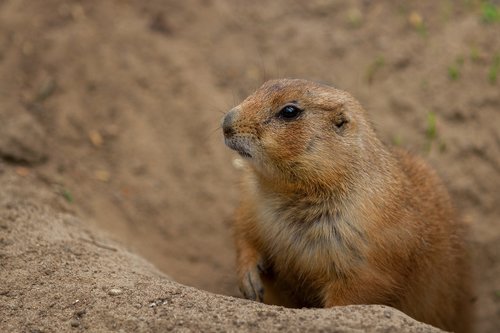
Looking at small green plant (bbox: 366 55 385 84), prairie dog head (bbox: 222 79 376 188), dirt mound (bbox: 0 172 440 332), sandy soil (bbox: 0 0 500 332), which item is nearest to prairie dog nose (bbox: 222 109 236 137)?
prairie dog head (bbox: 222 79 376 188)

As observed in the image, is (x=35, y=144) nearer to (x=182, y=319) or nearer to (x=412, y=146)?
(x=182, y=319)

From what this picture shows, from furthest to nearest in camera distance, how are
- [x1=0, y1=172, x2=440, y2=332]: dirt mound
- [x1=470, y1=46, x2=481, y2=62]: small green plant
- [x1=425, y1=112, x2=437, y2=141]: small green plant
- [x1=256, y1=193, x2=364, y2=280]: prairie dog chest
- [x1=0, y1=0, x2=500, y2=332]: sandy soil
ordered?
[x1=470, y1=46, x2=481, y2=62]: small green plant < [x1=425, y1=112, x2=437, y2=141]: small green plant < [x1=0, y1=0, x2=500, y2=332]: sandy soil < [x1=256, y1=193, x2=364, y2=280]: prairie dog chest < [x1=0, y1=172, x2=440, y2=332]: dirt mound

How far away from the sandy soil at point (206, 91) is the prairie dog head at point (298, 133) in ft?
9.32

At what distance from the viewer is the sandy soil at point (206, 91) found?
804 cm

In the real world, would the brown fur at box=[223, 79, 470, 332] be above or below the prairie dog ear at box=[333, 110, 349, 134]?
below

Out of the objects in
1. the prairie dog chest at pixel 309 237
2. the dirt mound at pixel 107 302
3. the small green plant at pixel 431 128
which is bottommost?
the dirt mound at pixel 107 302

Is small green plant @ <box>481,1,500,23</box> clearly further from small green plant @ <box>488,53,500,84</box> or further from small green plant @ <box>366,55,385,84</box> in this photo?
small green plant @ <box>366,55,385,84</box>

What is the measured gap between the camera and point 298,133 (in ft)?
17.0

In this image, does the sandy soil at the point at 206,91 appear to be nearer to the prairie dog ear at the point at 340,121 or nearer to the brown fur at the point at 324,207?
the brown fur at the point at 324,207

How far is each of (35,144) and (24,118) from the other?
0.41 meters

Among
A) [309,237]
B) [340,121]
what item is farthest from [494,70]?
[309,237]

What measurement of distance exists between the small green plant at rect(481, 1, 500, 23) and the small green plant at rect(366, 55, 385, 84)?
139cm

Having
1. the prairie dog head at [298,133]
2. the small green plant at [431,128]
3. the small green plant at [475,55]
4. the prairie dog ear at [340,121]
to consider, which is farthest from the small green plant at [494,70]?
the prairie dog ear at [340,121]

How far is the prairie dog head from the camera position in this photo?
5.09 metres
